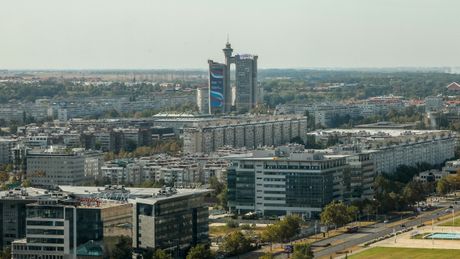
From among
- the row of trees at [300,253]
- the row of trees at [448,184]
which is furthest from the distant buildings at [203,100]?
the row of trees at [300,253]

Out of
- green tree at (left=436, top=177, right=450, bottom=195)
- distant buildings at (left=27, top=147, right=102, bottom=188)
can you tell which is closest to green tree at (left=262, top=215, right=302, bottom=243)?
green tree at (left=436, top=177, right=450, bottom=195)

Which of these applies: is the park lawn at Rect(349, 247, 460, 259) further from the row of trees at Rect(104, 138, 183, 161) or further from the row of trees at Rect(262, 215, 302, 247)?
the row of trees at Rect(104, 138, 183, 161)

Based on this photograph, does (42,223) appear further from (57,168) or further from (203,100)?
(203,100)

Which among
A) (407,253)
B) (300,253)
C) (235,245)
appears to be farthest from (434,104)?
(300,253)

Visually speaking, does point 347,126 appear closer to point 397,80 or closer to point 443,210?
point 443,210

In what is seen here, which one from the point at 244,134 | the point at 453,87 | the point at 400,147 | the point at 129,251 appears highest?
the point at 400,147

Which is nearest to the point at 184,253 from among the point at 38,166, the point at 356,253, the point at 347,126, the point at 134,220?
the point at 134,220
